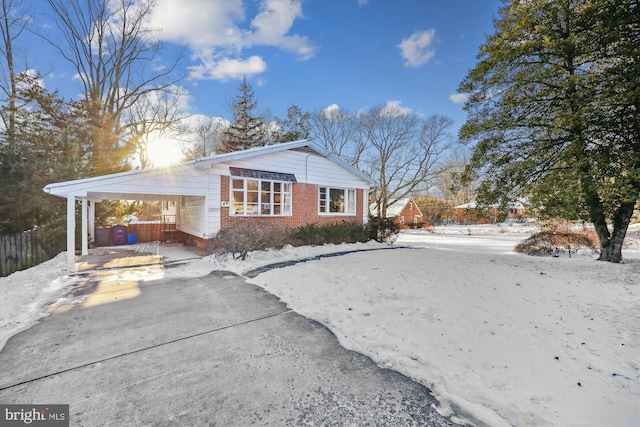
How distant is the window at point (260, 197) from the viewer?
1100cm

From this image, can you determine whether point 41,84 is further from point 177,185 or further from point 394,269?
point 394,269

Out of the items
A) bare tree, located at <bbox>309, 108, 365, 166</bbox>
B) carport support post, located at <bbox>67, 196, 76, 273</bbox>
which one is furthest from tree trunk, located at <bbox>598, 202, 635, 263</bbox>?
bare tree, located at <bbox>309, 108, 365, 166</bbox>

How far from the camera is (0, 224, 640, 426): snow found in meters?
2.30

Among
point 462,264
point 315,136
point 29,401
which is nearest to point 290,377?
point 29,401

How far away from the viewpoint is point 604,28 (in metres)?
6.56

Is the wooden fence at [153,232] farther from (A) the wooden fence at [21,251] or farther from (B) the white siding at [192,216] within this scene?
(A) the wooden fence at [21,251]

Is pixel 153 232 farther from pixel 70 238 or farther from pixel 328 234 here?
pixel 328 234

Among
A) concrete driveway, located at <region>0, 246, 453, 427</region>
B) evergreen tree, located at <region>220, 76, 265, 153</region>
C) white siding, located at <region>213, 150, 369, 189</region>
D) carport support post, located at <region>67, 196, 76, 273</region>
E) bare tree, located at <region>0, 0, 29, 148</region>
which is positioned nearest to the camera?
concrete driveway, located at <region>0, 246, 453, 427</region>

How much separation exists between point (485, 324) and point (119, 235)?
50.2 feet

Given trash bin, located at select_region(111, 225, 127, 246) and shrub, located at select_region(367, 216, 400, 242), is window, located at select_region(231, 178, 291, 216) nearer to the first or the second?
shrub, located at select_region(367, 216, 400, 242)

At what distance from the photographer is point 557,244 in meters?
10.3

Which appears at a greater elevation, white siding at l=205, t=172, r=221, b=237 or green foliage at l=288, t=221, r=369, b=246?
white siding at l=205, t=172, r=221, b=237

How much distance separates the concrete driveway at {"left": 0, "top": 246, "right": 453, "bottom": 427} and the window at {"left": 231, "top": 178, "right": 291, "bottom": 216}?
682 centimetres

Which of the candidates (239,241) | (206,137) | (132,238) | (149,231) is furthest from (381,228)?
(206,137)
